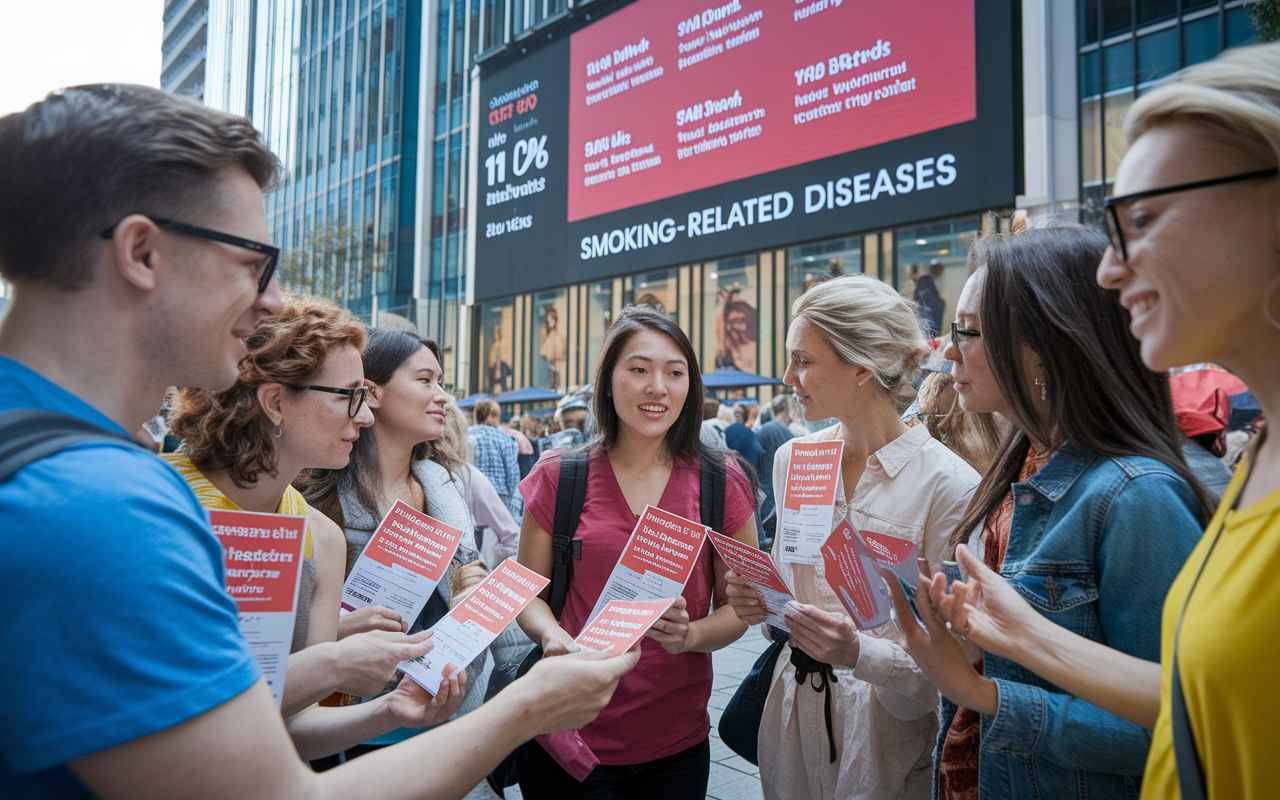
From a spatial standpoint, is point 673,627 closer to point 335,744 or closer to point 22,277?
point 335,744

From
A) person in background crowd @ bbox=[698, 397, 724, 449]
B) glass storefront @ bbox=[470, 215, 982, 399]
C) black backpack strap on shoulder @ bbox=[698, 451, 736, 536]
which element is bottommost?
black backpack strap on shoulder @ bbox=[698, 451, 736, 536]

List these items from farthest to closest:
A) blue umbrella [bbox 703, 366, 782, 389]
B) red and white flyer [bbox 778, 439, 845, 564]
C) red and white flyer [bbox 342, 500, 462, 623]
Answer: blue umbrella [bbox 703, 366, 782, 389], red and white flyer [bbox 778, 439, 845, 564], red and white flyer [bbox 342, 500, 462, 623]

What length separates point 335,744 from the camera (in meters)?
1.64

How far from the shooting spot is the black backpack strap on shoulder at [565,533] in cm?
238

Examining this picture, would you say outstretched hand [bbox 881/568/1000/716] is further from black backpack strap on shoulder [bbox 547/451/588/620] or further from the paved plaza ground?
the paved plaza ground

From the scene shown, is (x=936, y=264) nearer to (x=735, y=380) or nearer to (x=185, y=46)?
(x=735, y=380)

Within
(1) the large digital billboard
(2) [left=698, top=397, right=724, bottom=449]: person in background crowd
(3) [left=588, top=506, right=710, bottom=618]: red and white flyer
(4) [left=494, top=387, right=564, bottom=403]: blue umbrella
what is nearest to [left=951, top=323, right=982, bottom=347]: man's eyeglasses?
(3) [left=588, top=506, right=710, bottom=618]: red and white flyer

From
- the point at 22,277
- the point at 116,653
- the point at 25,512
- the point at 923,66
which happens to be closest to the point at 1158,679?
the point at 116,653

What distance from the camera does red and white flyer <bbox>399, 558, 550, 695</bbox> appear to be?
1.65 metres

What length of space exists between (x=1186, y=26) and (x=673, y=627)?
15483mm

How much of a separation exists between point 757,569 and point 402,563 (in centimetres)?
84

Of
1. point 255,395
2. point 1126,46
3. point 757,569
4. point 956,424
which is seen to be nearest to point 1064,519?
point 757,569

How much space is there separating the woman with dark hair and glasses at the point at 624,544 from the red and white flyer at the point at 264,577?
2.51 feet

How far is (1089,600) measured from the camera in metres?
1.42
